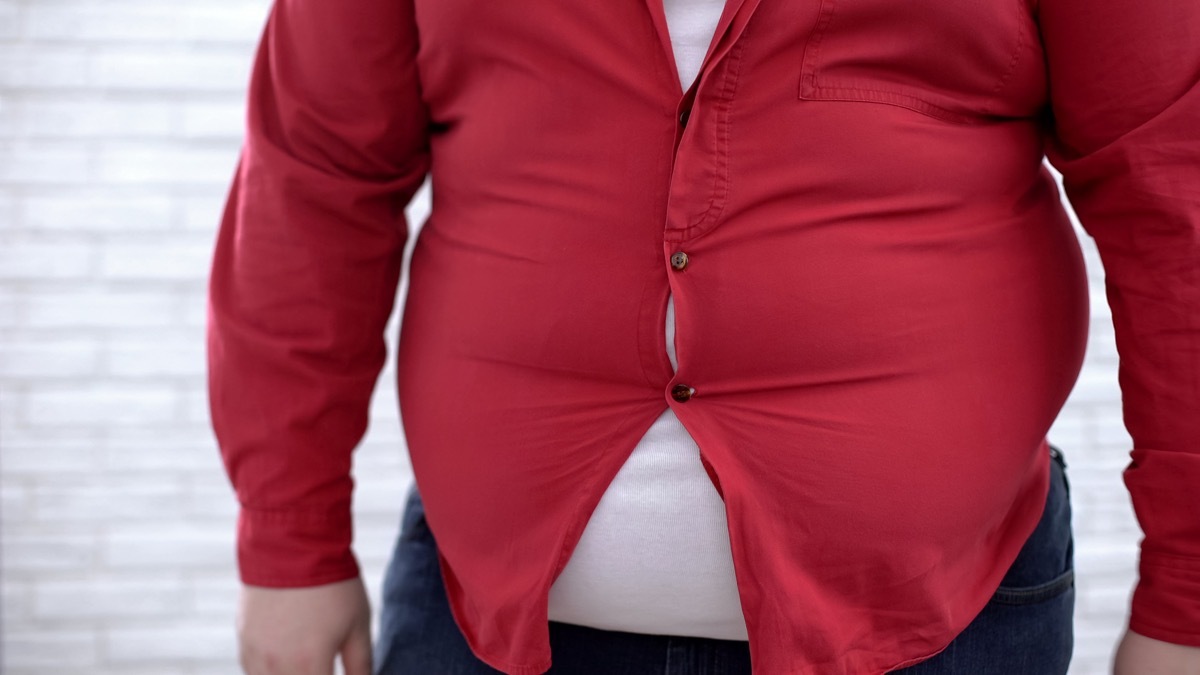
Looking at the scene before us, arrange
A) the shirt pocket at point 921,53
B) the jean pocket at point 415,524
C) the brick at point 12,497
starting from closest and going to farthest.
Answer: the shirt pocket at point 921,53
the jean pocket at point 415,524
the brick at point 12,497

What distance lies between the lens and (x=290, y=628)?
0.92 metres

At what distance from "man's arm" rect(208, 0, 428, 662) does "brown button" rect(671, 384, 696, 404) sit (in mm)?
343

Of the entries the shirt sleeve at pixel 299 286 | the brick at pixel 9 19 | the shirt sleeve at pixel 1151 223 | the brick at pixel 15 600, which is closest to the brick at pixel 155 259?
the brick at pixel 9 19

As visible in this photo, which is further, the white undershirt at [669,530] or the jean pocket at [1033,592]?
the jean pocket at [1033,592]

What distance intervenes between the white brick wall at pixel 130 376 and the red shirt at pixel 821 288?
3.60ft

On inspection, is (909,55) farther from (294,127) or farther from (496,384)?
(294,127)

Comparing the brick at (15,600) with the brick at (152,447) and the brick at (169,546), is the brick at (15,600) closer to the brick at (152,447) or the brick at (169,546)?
the brick at (169,546)

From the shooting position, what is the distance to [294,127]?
91 cm

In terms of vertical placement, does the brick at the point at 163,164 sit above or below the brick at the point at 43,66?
below

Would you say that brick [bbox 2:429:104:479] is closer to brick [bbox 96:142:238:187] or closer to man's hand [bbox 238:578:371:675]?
brick [bbox 96:142:238:187]

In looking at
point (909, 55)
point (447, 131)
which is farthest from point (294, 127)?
point (909, 55)

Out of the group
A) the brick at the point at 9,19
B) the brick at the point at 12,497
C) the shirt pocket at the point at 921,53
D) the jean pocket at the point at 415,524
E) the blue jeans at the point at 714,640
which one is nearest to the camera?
the shirt pocket at the point at 921,53

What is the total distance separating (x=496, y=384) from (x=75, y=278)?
1.28 m

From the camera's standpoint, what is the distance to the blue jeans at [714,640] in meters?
0.85
